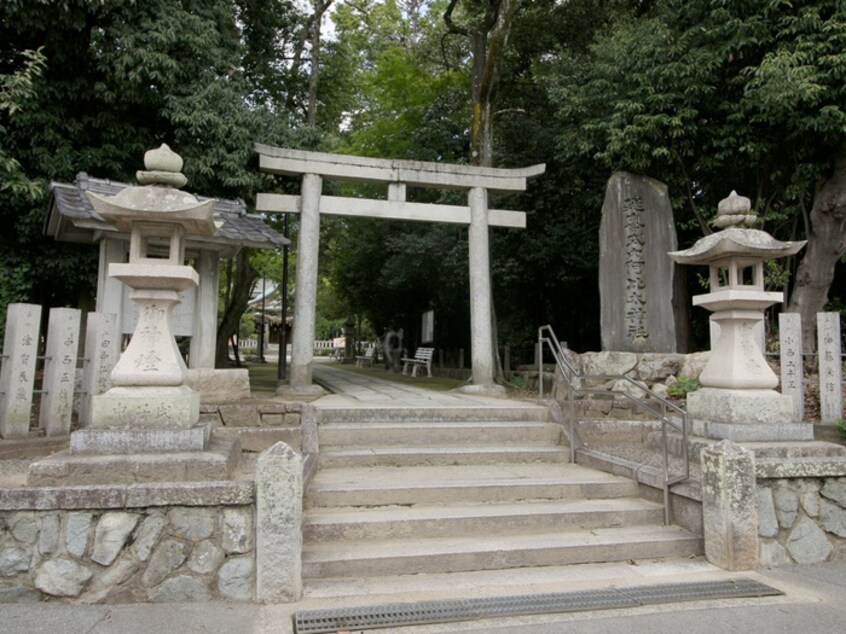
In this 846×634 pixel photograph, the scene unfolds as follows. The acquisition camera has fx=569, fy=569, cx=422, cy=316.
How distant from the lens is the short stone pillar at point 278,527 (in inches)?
141

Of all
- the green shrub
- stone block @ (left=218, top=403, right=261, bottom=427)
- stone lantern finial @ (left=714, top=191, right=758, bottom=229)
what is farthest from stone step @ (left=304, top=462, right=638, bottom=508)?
the green shrub

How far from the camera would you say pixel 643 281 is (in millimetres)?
9938

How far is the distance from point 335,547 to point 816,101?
984 cm

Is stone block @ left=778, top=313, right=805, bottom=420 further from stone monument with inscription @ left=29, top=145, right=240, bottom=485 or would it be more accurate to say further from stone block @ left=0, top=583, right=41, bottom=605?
stone block @ left=0, top=583, right=41, bottom=605

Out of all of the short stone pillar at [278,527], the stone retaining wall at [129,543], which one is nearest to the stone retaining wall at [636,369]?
the short stone pillar at [278,527]

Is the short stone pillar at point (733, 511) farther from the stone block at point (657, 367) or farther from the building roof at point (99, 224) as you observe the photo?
the building roof at point (99, 224)

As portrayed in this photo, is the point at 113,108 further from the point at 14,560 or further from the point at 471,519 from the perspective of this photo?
the point at 471,519

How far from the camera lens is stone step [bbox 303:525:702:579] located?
3.92 metres

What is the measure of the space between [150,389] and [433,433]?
3.02m

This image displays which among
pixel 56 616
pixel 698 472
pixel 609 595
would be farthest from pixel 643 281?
pixel 56 616

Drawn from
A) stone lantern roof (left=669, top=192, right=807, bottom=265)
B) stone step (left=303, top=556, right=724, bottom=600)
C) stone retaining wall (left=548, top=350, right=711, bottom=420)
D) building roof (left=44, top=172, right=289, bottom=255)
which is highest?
building roof (left=44, top=172, right=289, bottom=255)

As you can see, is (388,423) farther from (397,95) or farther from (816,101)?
(397,95)

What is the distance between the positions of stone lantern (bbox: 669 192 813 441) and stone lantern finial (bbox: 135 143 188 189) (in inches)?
184

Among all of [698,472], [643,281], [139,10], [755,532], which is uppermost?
[139,10]
